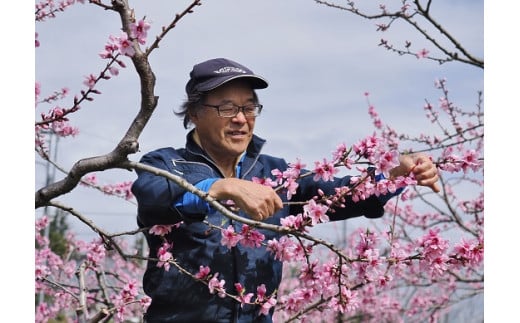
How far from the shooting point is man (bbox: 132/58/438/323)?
1.61 m

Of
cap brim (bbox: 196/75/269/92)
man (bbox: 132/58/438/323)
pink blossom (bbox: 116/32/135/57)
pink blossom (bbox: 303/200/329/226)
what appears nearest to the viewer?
pink blossom (bbox: 116/32/135/57)

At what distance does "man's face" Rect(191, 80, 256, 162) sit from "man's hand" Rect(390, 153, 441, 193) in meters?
0.43

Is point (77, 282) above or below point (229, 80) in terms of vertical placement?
below

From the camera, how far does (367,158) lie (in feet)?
5.41

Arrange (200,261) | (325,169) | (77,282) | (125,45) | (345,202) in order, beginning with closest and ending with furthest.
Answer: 1. (125,45)
2. (325,169)
3. (200,261)
4. (345,202)
5. (77,282)

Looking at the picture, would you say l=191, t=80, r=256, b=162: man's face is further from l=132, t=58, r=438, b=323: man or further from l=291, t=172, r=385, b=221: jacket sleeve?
l=291, t=172, r=385, b=221: jacket sleeve

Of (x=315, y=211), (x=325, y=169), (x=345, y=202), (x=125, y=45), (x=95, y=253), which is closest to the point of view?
(x=125, y=45)

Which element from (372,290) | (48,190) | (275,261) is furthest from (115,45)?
(372,290)

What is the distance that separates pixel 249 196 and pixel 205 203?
16 cm

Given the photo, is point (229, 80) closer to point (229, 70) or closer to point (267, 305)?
point (229, 70)

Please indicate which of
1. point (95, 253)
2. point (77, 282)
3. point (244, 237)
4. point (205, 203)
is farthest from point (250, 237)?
point (95, 253)

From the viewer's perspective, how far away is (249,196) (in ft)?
4.60

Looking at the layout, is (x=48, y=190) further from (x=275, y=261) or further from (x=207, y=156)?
(x=275, y=261)

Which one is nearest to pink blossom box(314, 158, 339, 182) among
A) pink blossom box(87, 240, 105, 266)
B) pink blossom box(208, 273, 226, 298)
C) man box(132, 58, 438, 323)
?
man box(132, 58, 438, 323)
